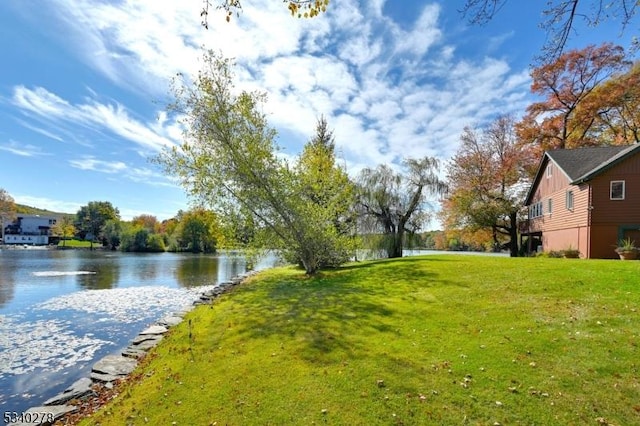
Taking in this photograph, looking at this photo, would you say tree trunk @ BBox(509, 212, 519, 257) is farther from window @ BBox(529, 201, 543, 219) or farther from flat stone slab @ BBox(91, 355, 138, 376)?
flat stone slab @ BBox(91, 355, 138, 376)

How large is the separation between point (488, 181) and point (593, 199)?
11.3m

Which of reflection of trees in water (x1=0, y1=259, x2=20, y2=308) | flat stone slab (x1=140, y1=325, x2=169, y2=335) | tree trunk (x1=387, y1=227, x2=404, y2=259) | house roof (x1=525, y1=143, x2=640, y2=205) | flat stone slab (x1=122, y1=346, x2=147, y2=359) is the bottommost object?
reflection of trees in water (x1=0, y1=259, x2=20, y2=308)

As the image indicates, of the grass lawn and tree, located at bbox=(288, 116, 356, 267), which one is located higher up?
tree, located at bbox=(288, 116, 356, 267)

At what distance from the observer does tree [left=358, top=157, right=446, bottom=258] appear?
22.0 m

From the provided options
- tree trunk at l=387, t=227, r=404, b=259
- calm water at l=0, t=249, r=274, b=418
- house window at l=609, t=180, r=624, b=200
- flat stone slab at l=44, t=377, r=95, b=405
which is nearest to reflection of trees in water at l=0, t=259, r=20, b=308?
calm water at l=0, t=249, r=274, b=418

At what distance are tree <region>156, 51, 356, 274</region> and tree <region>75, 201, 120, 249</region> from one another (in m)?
78.5

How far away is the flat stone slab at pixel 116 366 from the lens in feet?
20.1

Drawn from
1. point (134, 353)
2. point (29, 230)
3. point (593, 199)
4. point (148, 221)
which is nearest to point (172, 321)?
point (134, 353)

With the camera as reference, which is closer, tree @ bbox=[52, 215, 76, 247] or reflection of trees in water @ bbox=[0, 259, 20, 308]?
reflection of trees in water @ bbox=[0, 259, 20, 308]

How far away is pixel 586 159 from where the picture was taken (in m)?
18.0

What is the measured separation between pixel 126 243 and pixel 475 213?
60.1m

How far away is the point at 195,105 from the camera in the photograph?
13516 mm

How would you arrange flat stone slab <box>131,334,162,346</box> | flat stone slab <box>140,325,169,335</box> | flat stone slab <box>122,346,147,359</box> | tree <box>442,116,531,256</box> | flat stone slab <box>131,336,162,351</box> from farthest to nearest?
tree <box>442,116,531,256</box> < flat stone slab <box>140,325,169,335</box> < flat stone slab <box>131,334,162,346</box> < flat stone slab <box>131,336,162,351</box> < flat stone slab <box>122,346,147,359</box>

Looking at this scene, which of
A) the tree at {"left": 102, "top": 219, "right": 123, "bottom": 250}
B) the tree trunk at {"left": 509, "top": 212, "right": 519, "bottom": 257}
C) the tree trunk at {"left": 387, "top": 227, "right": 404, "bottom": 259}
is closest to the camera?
the tree trunk at {"left": 387, "top": 227, "right": 404, "bottom": 259}
